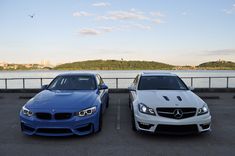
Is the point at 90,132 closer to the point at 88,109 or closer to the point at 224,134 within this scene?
the point at 88,109

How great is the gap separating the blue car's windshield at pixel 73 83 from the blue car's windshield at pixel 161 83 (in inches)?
59.4

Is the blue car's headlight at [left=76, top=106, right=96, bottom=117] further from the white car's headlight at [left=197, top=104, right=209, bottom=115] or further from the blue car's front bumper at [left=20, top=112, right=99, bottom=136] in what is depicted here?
the white car's headlight at [left=197, top=104, right=209, bottom=115]

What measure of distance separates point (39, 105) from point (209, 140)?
398 centimetres

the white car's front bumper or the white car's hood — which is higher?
the white car's hood

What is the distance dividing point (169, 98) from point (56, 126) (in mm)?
2761

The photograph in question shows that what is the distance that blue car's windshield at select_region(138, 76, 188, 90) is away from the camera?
772cm

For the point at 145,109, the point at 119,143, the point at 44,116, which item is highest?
the point at 145,109

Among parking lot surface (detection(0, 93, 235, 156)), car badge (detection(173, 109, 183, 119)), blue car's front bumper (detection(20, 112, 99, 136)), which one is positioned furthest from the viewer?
car badge (detection(173, 109, 183, 119))

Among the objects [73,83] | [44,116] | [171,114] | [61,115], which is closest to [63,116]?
[61,115]

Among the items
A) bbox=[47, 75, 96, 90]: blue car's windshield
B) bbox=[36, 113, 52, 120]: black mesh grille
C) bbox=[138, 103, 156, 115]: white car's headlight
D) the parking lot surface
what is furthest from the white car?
bbox=[36, 113, 52, 120]: black mesh grille

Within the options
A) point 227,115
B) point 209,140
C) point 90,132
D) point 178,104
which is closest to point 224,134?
point 209,140

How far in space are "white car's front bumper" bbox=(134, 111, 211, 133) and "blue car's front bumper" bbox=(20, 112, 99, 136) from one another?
1.33 meters

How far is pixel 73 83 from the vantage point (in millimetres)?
7957

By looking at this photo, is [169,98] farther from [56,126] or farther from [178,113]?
[56,126]
